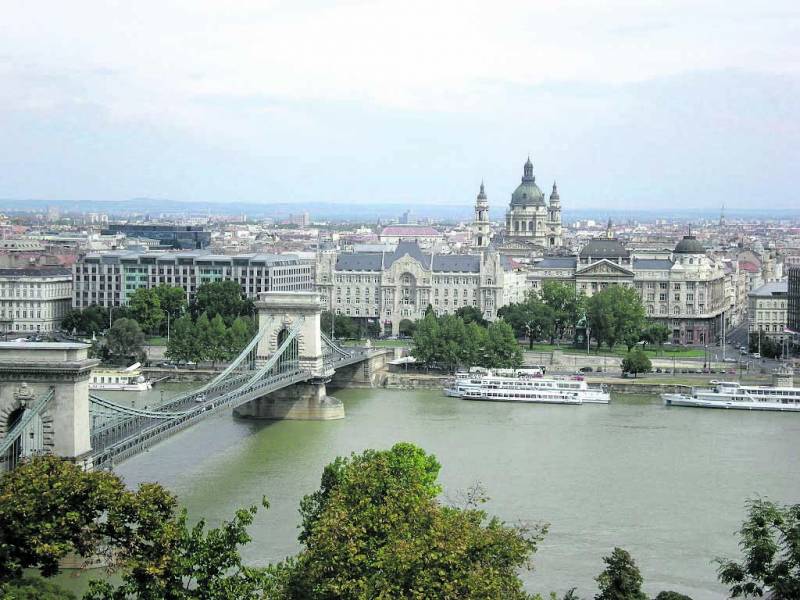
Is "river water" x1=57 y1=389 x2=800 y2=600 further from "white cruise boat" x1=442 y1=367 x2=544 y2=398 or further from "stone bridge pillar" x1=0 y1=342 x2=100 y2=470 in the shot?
"stone bridge pillar" x1=0 y1=342 x2=100 y2=470

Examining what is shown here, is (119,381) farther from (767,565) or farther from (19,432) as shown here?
(767,565)

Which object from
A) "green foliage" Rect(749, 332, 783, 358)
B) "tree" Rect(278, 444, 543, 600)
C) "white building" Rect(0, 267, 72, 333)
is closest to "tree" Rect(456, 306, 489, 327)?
"green foliage" Rect(749, 332, 783, 358)

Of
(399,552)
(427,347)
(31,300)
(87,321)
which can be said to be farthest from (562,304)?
(399,552)

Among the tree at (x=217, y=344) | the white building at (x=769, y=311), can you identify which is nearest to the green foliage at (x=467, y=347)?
the tree at (x=217, y=344)

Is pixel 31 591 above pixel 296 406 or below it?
above

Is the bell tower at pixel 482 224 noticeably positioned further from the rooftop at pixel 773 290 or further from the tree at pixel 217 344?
the tree at pixel 217 344

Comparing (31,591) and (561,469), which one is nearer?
(31,591)
